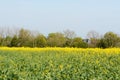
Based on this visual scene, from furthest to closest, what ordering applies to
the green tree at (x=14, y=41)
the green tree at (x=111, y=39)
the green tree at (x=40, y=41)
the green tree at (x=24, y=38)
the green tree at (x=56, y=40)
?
the green tree at (x=24, y=38)
the green tree at (x=14, y=41)
the green tree at (x=56, y=40)
the green tree at (x=40, y=41)
the green tree at (x=111, y=39)

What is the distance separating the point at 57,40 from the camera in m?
46.9

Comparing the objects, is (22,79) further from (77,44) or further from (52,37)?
(52,37)

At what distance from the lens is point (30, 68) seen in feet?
31.1

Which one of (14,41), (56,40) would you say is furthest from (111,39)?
(14,41)

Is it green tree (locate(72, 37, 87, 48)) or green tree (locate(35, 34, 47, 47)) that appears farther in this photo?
green tree (locate(35, 34, 47, 47))

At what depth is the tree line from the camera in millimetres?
41225

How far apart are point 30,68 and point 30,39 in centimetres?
3962

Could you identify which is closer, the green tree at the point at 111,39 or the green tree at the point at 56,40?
the green tree at the point at 111,39

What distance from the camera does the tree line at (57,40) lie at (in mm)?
41225

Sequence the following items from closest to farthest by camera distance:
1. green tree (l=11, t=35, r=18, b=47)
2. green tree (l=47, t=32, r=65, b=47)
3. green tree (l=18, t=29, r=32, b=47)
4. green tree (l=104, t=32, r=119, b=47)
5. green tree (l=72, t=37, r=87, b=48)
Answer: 1. green tree (l=104, t=32, r=119, b=47)
2. green tree (l=72, t=37, r=87, b=48)
3. green tree (l=47, t=32, r=65, b=47)
4. green tree (l=11, t=35, r=18, b=47)
5. green tree (l=18, t=29, r=32, b=47)

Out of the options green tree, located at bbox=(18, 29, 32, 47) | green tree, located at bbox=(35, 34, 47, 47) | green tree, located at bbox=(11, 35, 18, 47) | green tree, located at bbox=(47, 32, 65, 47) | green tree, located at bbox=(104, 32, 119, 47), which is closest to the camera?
green tree, located at bbox=(104, 32, 119, 47)

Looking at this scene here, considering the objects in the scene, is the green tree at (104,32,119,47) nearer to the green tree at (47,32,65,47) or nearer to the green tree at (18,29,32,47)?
the green tree at (47,32,65,47)

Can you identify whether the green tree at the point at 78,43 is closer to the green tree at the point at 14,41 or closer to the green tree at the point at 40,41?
the green tree at the point at 40,41

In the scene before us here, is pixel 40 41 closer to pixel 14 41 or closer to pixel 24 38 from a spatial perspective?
pixel 24 38
